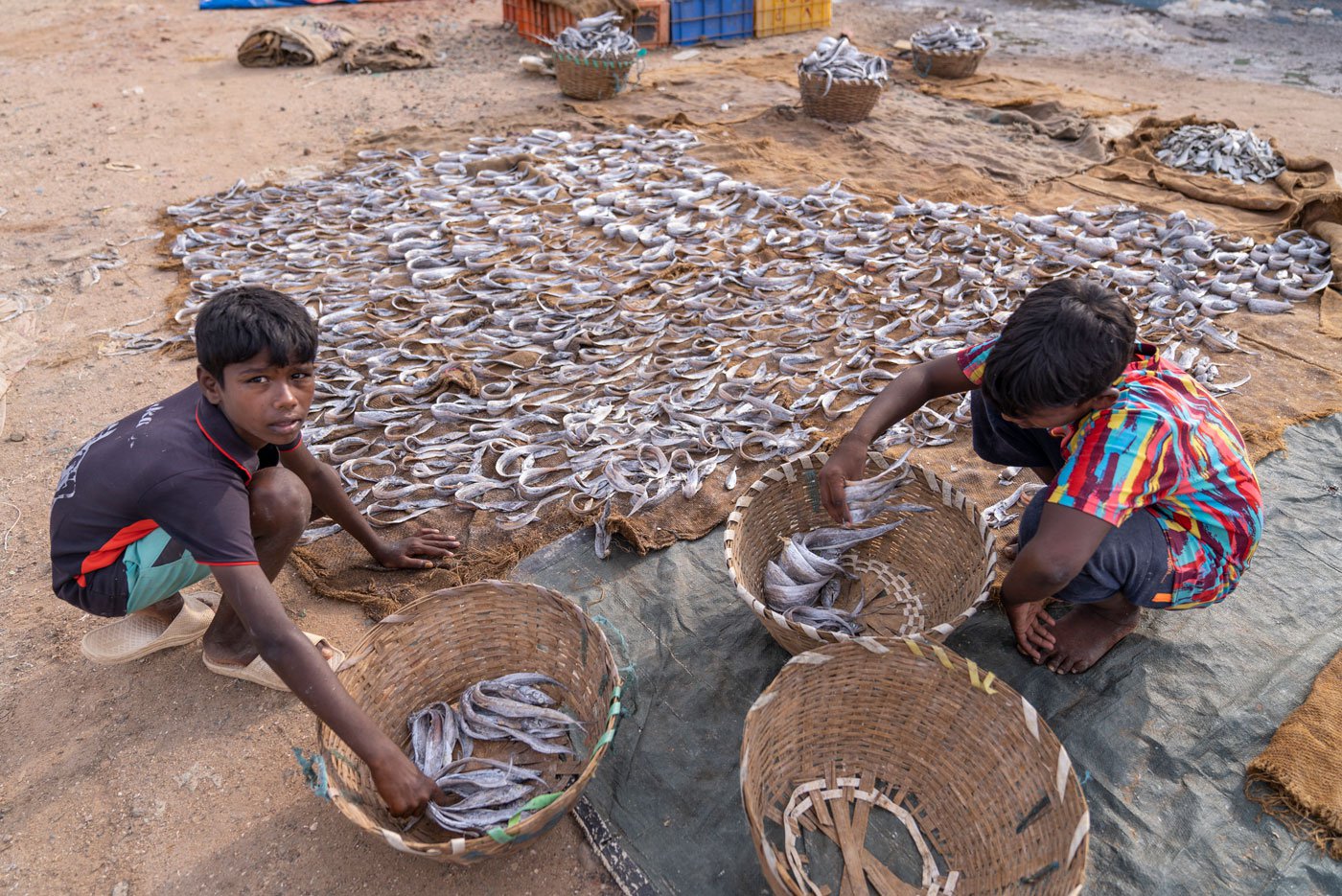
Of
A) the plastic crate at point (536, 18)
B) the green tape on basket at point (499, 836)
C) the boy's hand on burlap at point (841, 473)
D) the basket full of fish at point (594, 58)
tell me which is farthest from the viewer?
the plastic crate at point (536, 18)

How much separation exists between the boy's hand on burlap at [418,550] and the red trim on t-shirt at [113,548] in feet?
2.48

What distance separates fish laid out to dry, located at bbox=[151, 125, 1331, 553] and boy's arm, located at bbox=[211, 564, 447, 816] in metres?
1.21

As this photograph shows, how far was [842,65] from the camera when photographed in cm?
683

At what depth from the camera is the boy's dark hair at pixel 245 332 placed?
6.40ft

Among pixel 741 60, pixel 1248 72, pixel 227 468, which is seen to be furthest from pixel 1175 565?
pixel 1248 72

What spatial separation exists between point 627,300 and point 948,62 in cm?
582

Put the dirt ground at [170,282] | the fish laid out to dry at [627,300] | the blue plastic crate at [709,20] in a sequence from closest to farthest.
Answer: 1. the dirt ground at [170,282]
2. the fish laid out to dry at [627,300]
3. the blue plastic crate at [709,20]

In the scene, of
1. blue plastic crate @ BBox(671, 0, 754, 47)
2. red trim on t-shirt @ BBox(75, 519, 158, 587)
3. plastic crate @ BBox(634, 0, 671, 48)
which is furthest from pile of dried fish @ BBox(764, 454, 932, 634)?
blue plastic crate @ BBox(671, 0, 754, 47)

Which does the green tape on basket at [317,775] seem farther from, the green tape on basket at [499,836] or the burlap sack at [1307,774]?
the burlap sack at [1307,774]

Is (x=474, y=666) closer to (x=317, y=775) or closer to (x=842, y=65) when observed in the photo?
(x=317, y=775)

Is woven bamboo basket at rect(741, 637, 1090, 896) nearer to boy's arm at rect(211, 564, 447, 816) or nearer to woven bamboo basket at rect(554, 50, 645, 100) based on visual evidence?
boy's arm at rect(211, 564, 447, 816)

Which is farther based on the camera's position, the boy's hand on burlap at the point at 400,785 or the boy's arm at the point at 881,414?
the boy's arm at the point at 881,414

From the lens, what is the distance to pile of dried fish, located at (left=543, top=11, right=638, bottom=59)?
7.54 metres

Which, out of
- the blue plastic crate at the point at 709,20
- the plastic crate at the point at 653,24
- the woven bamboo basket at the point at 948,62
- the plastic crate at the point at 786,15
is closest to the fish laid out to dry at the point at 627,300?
the woven bamboo basket at the point at 948,62
